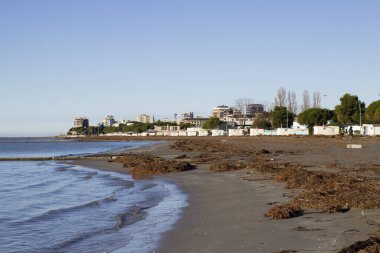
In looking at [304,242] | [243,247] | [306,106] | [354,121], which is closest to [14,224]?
[243,247]

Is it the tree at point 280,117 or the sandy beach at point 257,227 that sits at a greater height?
the tree at point 280,117

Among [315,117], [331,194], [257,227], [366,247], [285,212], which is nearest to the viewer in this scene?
[366,247]

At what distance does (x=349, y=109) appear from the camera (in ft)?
378

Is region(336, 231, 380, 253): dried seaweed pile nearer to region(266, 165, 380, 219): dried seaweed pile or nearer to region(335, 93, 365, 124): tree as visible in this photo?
region(266, 165, 380, 219): dried seaweed pile

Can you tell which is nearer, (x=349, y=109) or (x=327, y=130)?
(x=327, y=130)

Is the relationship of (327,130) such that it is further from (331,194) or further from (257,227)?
(257,227)

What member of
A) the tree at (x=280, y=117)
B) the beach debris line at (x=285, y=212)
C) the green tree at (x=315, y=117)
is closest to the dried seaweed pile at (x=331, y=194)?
the beach debris line at (x=285, y=212)

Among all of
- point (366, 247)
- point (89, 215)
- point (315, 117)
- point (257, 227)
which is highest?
point (315, 117)

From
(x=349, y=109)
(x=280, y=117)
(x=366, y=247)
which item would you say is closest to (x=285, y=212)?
(x=366, y=247)

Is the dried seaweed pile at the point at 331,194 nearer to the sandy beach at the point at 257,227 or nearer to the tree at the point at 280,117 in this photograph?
the sandy beach at the point at 257,227

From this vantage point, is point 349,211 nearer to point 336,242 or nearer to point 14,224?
point 336,242

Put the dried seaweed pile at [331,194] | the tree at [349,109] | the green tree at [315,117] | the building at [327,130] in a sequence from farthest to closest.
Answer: the green tree at [315,117]
the tree at [349,109]
the building at [327,130]
the dried seaweed pile at [331,194]

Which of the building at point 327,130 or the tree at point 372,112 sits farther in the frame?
the tree at point 372,112

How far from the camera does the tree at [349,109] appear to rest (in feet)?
376
